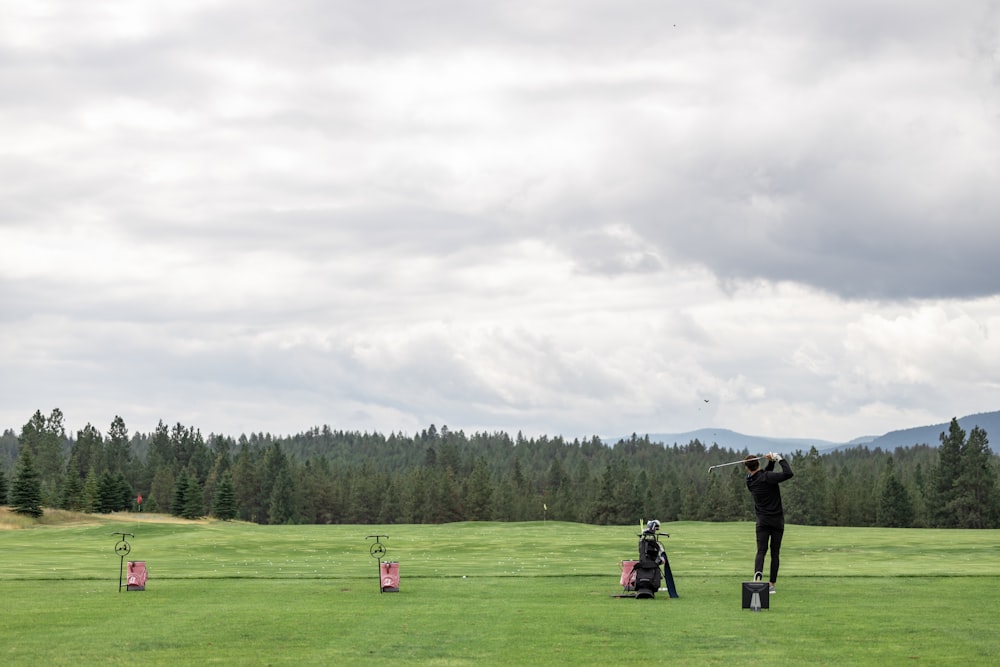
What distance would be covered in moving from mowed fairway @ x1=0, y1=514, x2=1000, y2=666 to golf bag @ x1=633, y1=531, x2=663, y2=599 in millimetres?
696

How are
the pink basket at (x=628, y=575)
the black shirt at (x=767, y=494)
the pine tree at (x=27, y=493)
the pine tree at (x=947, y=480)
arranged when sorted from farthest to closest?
the pine tree at (x=947, y=480), the pine tree at (x=27, y=493), the pink basket at (x=628, y=575), the black shirt at (x=767, y=494)

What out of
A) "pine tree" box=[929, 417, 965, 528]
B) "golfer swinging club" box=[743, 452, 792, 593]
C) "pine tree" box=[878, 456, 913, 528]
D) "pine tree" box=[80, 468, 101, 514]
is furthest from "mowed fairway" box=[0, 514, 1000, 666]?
"pine tree" box=[878, 456, 913, 528]

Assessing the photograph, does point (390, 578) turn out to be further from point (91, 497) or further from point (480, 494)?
point (480, 494)

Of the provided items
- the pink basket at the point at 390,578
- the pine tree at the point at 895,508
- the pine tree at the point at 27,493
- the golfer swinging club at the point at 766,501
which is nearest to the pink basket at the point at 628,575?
the golfer swinging club at the point at 766,501

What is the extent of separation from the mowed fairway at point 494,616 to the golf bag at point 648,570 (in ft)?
2.28

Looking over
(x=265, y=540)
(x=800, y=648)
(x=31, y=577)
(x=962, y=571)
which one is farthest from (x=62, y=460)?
(x=800, y=648)

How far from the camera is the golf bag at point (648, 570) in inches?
890

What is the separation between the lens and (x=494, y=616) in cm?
1895

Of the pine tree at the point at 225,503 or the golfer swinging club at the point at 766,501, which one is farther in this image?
the pine tree at the point at 225,503

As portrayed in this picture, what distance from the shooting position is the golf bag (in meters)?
22.6

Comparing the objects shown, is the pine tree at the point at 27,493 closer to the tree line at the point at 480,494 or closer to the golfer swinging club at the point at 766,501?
the tree line at the point at 480,494

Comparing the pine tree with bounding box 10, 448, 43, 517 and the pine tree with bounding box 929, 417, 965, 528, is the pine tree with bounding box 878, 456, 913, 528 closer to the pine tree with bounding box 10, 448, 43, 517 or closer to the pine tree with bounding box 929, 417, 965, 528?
the pine tree with bounding box 929, 417, 965, 528

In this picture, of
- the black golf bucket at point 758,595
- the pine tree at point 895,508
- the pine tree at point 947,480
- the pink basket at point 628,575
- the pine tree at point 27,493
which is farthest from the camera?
the pine tree at point 895,508

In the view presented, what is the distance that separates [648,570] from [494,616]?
5.03 metres
